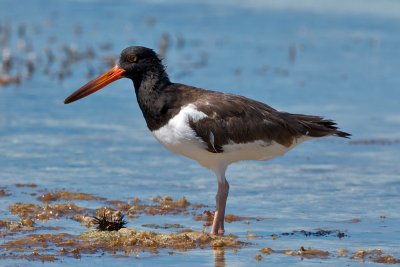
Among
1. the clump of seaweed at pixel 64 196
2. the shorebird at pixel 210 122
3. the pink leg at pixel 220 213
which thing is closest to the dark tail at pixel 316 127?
the shorebird at pixel 210 122

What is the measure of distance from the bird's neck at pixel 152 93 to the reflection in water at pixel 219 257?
4.68 ft

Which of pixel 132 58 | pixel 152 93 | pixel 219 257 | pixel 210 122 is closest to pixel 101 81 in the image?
pixel 132 58

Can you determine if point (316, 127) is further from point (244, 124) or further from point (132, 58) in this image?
point (132, 58)

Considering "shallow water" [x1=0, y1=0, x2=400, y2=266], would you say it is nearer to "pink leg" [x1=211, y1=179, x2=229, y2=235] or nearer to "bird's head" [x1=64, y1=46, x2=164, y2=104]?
"pink leg" [x1=211, y1=179, x2=229, y2=235]

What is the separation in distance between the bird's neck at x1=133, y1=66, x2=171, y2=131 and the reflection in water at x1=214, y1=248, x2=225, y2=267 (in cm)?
143

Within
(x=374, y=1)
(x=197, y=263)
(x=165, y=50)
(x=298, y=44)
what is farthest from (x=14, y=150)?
(x=374, y=1)

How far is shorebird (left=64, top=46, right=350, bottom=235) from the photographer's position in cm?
913

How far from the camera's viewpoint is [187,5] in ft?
75.9

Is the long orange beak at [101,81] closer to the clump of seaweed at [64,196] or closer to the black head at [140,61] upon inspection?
the black head at [140,61]

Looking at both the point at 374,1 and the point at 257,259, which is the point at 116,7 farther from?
the point at 257,259

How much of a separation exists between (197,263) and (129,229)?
103cm

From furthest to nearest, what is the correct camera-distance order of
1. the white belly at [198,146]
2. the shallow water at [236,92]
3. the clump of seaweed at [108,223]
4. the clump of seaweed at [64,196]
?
the clump of seaweed at [64,196]
the shallow water at [236,92]
the white belly at [198,146]
the clump of seaweed at [108,223]

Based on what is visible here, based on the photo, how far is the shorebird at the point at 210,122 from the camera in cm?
913

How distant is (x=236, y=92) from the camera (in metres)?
16.4
